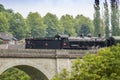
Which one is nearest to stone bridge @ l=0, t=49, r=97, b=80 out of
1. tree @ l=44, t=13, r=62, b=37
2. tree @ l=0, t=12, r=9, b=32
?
tree @ l=0, t=12, r=9, b=32

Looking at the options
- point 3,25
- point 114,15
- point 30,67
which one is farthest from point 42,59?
point 3,25

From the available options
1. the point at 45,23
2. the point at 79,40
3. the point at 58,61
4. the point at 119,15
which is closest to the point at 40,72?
the point at 58,61

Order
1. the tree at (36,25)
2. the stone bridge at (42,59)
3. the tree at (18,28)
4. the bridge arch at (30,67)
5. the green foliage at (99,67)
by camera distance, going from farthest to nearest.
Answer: the tree at (36,25) < the tree at (18,28) < the stone bridge at (42,59) < the bridge arch at (30,67) < the green foliage at (99,67)

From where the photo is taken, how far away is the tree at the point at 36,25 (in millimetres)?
136625

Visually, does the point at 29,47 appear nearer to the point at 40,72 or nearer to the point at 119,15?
the point at 40,72

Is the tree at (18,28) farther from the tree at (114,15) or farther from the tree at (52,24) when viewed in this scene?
the tree at (114,15)

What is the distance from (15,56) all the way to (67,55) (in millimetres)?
5636

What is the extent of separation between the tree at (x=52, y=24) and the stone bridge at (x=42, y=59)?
3696 inches

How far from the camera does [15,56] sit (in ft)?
149

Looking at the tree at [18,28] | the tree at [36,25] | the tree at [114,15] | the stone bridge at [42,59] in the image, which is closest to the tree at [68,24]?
the tree at [36,25]

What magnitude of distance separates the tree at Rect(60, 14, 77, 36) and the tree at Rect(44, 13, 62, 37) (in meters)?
3.09

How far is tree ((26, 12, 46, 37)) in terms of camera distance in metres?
137

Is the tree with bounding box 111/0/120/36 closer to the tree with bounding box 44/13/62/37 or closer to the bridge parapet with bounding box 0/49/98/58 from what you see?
the tree with bounding box 44/13/62/37

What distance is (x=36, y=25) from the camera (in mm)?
139750
